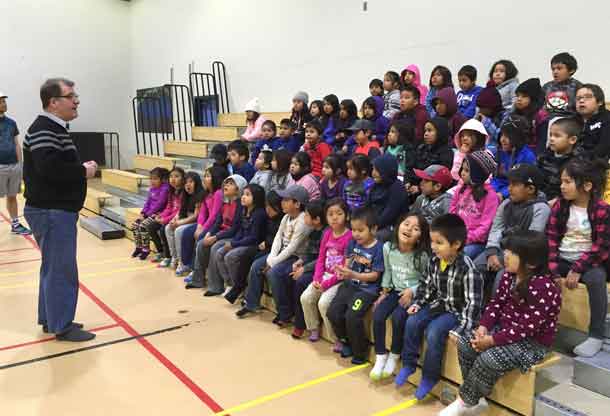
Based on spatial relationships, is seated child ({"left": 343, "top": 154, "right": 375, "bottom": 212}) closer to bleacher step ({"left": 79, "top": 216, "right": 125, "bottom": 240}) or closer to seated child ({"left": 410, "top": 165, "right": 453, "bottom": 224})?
seated child ({"left": 410, "top": 165, "right": 453, "bottom": 224})

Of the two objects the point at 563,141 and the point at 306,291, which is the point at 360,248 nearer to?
the point at 306,291

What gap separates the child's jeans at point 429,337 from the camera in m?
2.58

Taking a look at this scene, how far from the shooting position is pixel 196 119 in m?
10.7

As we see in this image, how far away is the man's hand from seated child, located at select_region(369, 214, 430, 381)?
35cm

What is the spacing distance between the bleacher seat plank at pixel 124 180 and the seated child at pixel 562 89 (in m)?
6.08

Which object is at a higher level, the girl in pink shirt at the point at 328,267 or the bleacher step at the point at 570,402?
the girl in pink shirt at the point at 328,267

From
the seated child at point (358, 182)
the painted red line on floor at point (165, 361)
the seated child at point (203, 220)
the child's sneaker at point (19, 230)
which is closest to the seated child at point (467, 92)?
the seated child at point (358, 182)

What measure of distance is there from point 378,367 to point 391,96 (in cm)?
344

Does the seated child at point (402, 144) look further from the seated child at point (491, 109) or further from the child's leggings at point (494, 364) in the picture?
the child's leggings at point (494, 364)

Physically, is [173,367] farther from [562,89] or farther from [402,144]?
[562,89]

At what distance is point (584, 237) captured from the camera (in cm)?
267

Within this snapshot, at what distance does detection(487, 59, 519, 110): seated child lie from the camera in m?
4.49

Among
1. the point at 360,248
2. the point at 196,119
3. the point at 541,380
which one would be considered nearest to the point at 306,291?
the point at 360,248

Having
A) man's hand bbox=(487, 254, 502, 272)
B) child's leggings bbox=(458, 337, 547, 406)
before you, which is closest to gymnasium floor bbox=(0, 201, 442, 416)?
child's leggings bbox=(458, 337, 547, 406)
